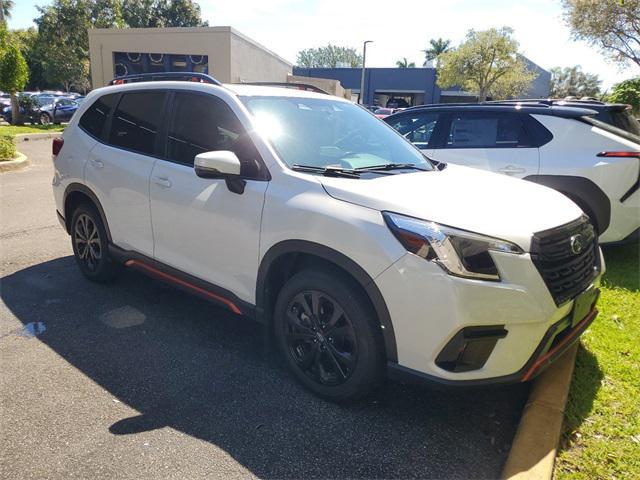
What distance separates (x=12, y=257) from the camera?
205 inches

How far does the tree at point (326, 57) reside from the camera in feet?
390

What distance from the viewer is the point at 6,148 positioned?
11.2m

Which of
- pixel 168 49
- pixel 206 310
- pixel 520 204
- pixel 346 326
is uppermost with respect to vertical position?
pixel 168 49

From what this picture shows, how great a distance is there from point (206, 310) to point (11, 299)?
172 centimetres

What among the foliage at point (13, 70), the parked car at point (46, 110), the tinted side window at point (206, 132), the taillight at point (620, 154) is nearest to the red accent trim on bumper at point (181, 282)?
the tinted side window at point (206, 132)

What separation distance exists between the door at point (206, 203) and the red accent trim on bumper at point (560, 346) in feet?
5.50

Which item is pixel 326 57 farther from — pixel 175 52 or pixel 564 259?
pixel 564 259

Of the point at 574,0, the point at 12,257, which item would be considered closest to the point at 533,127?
the point at 12,257

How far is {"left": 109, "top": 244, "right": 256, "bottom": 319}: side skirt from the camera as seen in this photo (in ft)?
10.5

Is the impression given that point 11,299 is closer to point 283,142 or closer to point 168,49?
point 283,142

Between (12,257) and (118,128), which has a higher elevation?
(118,128)

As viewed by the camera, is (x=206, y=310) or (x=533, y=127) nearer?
(x=206, y=310)

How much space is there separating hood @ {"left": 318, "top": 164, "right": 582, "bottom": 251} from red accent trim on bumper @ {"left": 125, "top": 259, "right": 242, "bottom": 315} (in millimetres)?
1116

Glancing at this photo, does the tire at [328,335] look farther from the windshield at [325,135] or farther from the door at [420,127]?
the door at [420,127]
